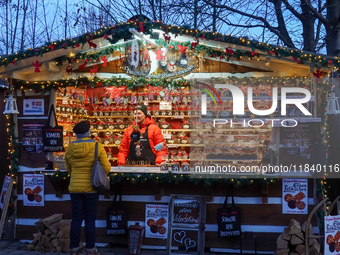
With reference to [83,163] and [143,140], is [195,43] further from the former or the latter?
[83,163]

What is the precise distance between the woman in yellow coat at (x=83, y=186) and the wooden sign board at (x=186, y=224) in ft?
3.92

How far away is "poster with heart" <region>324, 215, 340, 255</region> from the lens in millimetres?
4617

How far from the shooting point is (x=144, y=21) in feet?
19.0

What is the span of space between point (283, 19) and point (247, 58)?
236 inches

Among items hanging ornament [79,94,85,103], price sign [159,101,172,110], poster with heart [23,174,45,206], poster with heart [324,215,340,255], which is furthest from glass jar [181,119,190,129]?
poster with heart [324,215,340,255]

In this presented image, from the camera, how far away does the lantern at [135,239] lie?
5.54m

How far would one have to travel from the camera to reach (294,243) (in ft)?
16.8

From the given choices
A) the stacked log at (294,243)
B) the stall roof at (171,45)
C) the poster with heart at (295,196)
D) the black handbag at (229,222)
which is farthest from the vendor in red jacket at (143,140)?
the stacked log at (294,243)

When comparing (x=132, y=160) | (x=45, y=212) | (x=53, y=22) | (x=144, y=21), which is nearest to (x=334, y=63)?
(x=144, y=21)

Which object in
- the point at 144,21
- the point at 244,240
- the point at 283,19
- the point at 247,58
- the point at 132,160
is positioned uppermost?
the point at 283,19

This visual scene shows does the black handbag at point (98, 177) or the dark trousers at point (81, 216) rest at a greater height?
the black handbag at point (98, 177)

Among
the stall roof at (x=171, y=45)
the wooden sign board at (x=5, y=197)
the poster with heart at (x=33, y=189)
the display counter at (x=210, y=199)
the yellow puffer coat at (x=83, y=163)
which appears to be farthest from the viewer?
the poster with heart at (x=33, y=189)

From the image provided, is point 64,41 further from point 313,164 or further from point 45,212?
point 313,164

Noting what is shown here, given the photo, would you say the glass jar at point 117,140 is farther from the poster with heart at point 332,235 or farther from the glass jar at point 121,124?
the poster with heart at point 332,235
